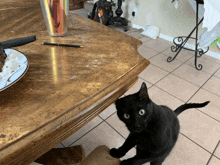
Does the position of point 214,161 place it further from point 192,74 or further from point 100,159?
point 192,74

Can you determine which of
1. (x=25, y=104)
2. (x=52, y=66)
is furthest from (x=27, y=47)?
(x=25, y=104)

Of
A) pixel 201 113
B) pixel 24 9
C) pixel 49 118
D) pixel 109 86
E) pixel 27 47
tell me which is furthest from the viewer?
pixel 201 113

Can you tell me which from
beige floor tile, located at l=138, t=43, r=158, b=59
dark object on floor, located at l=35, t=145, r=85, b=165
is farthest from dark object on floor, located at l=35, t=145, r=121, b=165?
beige floor tile, located at l=138, t=43, r=158, b=59

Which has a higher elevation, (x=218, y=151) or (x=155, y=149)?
(x=155, y=149)

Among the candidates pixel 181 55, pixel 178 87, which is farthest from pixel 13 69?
pixel 181 55

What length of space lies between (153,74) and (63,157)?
5.02 feet

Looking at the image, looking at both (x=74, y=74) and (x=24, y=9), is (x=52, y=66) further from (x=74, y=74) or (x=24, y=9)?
(x=24, y=9)

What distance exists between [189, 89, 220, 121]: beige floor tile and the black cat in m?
0.87

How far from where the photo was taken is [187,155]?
1.17 meters

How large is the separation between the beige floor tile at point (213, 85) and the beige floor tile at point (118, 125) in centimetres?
118

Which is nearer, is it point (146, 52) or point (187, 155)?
point (187, 155)

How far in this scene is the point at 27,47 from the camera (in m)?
0.59

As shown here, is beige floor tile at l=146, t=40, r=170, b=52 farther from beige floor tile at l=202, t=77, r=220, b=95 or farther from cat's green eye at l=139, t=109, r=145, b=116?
cat's green eye at l=139, t=109, r=145, b=116

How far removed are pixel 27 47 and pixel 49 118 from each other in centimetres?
38
